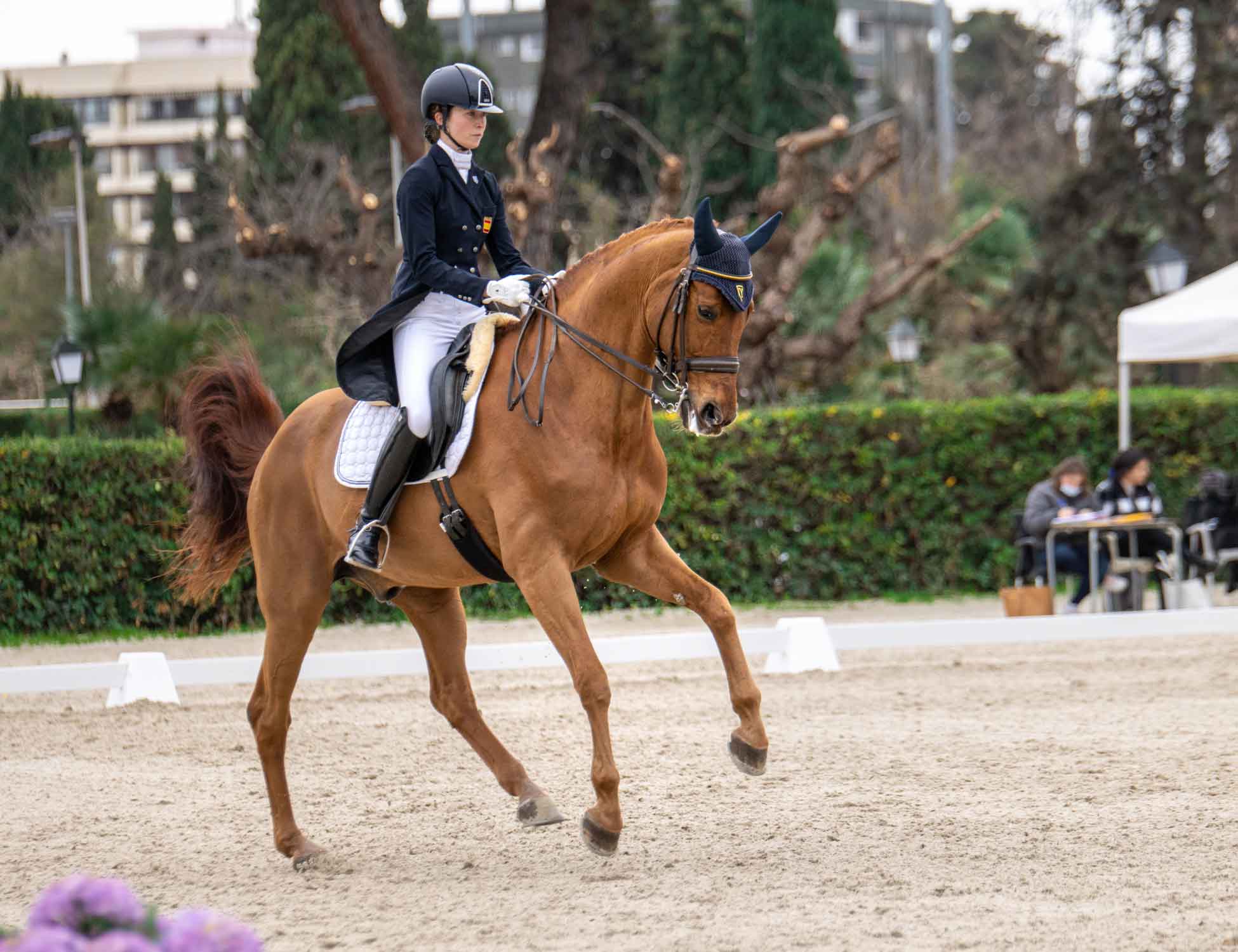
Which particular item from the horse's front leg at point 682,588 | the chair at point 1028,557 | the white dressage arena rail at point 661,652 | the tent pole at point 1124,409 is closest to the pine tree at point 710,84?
the tent pole at point 1124,409

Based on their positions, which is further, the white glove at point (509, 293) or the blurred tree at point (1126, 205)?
the blurred tree at point (1126, 205)

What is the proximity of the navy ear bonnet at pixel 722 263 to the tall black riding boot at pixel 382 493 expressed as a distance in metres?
1.26

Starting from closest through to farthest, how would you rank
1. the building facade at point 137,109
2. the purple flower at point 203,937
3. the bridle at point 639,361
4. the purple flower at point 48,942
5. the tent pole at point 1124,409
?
1. the purple flower at point 48,942
2. the purple flower at point 203,937
3. the bridle at point 639,361
4. the tent pole at point 1124,409
5. the building facade at point 137,109

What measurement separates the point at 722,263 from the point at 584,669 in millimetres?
1407

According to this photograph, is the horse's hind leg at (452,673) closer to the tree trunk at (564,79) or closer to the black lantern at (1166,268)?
the black lantern at (1166,268)

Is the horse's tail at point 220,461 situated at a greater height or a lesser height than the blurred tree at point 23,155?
lesser

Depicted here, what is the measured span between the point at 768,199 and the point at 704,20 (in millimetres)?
19289

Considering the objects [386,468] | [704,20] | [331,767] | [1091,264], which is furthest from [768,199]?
[704,20]

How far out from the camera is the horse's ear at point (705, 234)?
15.6 ft

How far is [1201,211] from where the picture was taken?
2606cm

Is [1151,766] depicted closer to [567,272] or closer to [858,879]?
[858,879]

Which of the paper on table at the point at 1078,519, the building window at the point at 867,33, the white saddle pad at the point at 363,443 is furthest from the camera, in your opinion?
the building window at the point at 867,33

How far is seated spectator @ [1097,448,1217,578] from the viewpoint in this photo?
12336mm

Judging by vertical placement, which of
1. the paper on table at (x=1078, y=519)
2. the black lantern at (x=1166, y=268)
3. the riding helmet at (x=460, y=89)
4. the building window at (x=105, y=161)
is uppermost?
the building window at (x=105, y=161)
